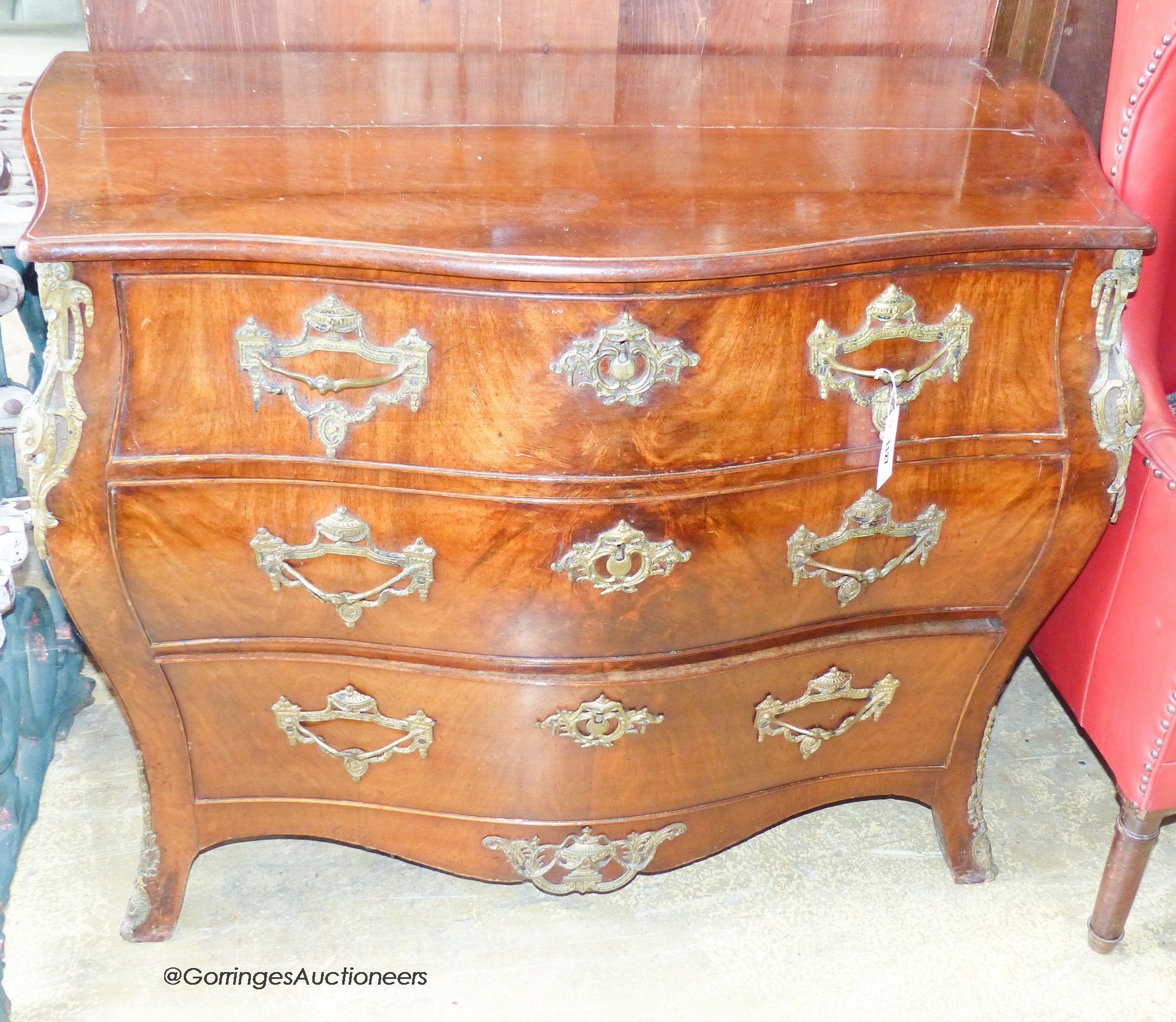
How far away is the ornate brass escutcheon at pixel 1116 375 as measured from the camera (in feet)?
4.15

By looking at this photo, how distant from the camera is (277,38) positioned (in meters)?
1.58

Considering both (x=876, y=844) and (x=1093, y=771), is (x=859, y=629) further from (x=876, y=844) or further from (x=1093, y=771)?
(x=1093, y=771)

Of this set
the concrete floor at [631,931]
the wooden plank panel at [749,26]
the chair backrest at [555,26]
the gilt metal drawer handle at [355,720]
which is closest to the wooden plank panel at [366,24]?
the chair backrest at [555,26]

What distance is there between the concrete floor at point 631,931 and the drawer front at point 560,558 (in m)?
0.53

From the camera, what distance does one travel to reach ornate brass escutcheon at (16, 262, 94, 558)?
3.75 feet

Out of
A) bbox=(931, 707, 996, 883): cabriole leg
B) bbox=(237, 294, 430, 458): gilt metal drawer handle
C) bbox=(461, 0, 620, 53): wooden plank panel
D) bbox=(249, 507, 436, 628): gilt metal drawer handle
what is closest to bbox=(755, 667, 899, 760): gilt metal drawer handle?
bbox=(931, 707, 996, 883): cabriole leg

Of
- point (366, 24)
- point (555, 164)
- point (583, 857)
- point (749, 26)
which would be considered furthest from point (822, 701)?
point (366, 24)

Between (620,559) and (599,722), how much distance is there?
241mm

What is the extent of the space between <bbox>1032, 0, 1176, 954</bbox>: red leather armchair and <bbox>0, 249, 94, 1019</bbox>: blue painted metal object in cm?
145

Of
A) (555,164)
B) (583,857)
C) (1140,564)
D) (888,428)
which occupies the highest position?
(555,164)

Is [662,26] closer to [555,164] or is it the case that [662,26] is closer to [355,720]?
[555,164]

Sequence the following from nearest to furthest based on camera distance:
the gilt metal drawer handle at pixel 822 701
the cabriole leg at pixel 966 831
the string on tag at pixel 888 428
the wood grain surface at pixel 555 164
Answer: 1. the wood grain surface at pixel 555 164
2. the string on tag at pixel 888 428
3. the gilt metal drawer handle at pixel 822 701
4. the cabriole leg at pixel 966 831

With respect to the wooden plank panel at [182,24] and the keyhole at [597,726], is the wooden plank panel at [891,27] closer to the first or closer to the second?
the wooden plank panel at [182,24]

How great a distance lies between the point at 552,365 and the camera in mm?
1190
